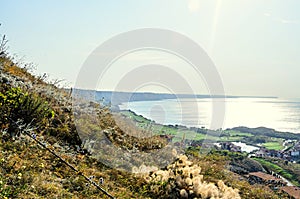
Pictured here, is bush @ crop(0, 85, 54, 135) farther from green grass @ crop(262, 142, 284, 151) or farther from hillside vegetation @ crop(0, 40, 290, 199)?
green grass @ crop(262, 142, 284, 151)

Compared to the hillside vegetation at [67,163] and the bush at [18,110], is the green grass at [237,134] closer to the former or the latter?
the hillside vegetation at [67,163]

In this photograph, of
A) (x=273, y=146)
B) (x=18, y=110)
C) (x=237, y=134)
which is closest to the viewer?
(x=18, y=110)

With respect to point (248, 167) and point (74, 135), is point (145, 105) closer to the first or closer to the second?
point (74, 135)

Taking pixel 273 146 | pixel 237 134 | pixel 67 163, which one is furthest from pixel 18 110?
pixel 273 146

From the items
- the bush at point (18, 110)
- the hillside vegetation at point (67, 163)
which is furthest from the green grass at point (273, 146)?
the bush at point (18, 110)

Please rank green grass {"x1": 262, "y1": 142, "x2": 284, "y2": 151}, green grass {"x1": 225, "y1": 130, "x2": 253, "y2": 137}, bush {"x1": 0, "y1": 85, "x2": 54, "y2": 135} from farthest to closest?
green grass {"x1": 262, "y1": 142, "x2": 284, "y2": 151} < green grass {"x1": 225, "y1": 130, "x2": 253, "y2": 137} < bush {"x1": 0, "y1": 85, "x2": 54, "y2": 135}

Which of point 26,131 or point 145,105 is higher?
point 145,105

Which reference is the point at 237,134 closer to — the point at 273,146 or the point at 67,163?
the point at 273,146

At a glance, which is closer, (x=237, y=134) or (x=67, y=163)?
(x=67, y=163)

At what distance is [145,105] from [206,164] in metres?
2.94

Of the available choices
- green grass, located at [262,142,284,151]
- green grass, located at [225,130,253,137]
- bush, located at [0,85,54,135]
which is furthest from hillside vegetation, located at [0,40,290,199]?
green grass, located at [262,142,284,151]

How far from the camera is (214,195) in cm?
557

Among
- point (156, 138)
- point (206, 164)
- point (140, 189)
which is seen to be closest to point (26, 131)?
point (140, 189)

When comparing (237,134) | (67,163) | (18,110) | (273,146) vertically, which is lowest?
(67,163)
